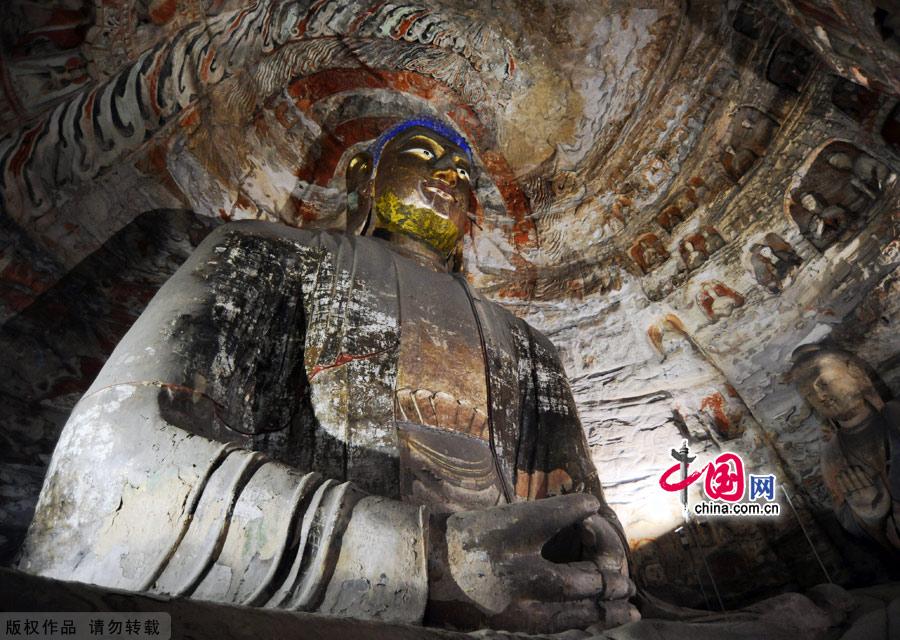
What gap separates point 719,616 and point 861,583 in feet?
5.77

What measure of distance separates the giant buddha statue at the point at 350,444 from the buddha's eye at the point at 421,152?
16 millimetres

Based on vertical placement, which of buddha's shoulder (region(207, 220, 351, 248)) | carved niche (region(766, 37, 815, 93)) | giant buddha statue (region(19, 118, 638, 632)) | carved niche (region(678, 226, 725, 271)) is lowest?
giant buddha statue (region(19, 118, 638, 632))

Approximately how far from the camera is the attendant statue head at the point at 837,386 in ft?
10.8

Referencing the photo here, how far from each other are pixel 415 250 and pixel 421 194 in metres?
0.32

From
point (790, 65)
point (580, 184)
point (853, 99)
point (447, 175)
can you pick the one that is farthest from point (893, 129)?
point (447, 175)

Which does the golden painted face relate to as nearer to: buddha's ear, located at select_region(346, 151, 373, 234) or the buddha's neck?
the buddha's neck

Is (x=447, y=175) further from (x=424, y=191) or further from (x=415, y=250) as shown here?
(x=415, y=250)

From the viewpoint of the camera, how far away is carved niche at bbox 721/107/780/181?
3920 millimetres

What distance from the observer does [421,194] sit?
11.9ft

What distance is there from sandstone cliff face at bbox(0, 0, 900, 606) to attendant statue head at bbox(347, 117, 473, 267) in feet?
3.63

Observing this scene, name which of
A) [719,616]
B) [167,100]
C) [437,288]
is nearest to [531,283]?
[437,288]

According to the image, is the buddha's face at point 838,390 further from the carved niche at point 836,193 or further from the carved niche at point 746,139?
the carved niche at point 746,139

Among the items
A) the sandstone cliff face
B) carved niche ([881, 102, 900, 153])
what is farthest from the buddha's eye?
carved niche ([881, 102, 900, 153])

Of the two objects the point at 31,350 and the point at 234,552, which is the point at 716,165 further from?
the point at 31,350
